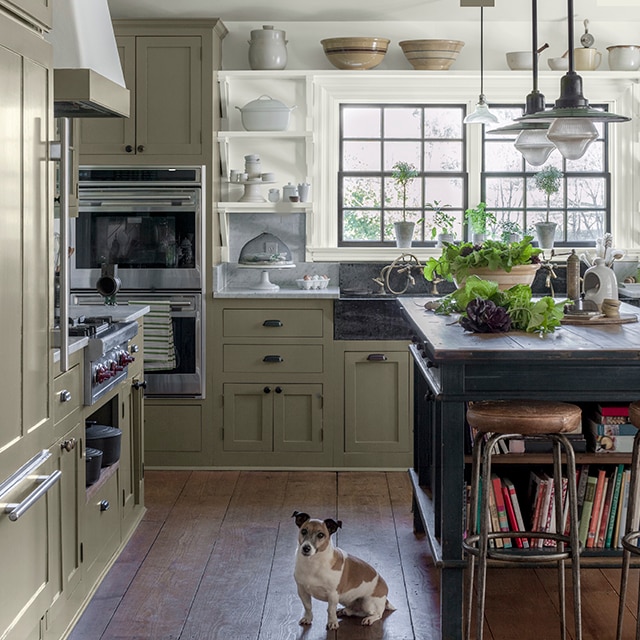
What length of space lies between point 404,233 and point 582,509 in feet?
9.84

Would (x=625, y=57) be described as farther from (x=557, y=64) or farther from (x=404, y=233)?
(x=404, y=233)

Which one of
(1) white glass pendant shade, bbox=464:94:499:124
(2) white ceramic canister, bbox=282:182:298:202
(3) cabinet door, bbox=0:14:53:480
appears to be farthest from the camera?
(2) white ceramic canister, bbox=282:182:298:202

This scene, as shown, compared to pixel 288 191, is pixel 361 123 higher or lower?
higher

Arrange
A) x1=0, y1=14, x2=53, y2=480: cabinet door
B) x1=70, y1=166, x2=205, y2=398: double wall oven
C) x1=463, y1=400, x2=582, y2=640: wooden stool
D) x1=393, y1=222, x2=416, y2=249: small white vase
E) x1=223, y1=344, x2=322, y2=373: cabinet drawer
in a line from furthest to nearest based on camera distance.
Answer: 1. x1=393, y1=222, x2=416, y2=249: small white vase
2. x1=223, y1=344, x2=322, y2=373: cabinet drawer
3. x1=70, y1=166, x2=205, y2=398: double wall oven
4. x1=463, y1=400, x2=582, y2=640: wooden stool
5. x1=0, y1=14, x2=53, y2=480: cabinet door

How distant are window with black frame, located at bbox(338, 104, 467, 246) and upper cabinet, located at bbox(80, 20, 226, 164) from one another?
104 centimetres

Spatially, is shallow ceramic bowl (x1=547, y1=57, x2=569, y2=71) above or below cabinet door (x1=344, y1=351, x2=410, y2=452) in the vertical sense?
above

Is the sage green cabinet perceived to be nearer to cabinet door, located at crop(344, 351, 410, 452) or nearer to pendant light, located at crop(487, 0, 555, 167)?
cabinet door, located at crop(344, 351, 410, 452)

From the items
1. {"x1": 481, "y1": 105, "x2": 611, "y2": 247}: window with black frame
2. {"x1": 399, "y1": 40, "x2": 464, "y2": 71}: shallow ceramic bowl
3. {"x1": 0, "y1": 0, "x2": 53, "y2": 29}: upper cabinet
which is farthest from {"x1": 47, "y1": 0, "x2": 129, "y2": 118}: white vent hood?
{"x1": 481, "y1": 105, "x2": 611, "y2": 247}: window with black frame

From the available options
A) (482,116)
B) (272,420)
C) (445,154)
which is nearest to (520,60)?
(445,154)

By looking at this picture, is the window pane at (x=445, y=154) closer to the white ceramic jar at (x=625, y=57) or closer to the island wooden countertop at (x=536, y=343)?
the white ceramic jar at (x=625, y=57)

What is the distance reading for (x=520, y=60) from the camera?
599 cm

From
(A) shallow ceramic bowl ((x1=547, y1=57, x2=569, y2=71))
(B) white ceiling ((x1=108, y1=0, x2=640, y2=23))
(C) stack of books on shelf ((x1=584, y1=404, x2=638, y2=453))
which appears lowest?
(C) stack of books on shelf ((x1=584, y1=404, x2=638, y2=453))

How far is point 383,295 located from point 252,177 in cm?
109

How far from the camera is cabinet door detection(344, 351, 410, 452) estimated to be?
18.7 feet
